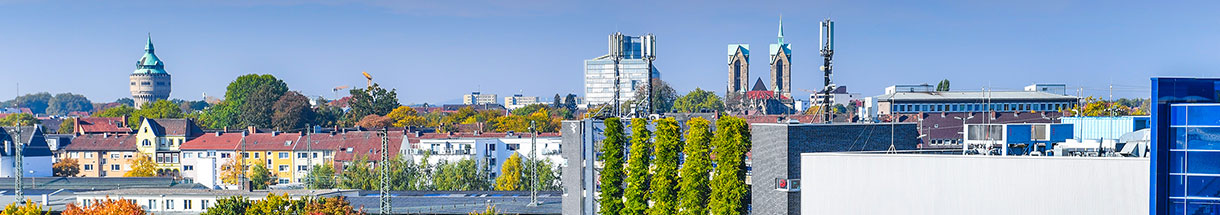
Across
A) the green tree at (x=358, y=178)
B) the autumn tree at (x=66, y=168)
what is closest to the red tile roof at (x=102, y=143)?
the autumn tree at (x=66, y=168)

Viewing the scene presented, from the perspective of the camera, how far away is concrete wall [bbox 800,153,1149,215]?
3045cm

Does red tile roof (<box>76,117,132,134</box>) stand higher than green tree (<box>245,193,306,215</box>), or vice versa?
red tile roof (<box>76,117,132,134</box>)

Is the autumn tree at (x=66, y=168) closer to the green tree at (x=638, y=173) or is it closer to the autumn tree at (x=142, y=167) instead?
the autumn tree at (x=142, y=167)

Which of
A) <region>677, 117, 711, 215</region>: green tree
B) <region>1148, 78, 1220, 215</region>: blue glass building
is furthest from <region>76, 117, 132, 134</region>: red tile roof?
<region>1148, 78, 1220, 215</region>: blue glass building

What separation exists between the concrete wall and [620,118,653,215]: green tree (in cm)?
1133

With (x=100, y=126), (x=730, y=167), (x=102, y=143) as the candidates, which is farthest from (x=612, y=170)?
(x=100, y=126)

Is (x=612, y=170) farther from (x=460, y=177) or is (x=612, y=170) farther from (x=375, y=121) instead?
(x=375, y=121)

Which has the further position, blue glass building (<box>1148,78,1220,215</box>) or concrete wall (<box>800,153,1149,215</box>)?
concrete wall (<box>800,153,1149,215</box>)

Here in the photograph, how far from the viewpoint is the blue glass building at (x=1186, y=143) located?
28781mm

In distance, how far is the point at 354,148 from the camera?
11194 centimetres

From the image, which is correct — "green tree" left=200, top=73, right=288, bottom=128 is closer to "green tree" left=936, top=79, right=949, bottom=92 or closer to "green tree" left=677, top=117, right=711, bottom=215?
"green tree" left=936, top=79, right=949, bottom=92

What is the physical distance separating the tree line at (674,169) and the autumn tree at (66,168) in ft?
271

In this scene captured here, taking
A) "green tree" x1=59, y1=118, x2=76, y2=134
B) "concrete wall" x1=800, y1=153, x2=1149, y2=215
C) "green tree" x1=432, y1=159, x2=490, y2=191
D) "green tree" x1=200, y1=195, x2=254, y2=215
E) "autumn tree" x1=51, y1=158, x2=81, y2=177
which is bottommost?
"autumn tree" x1=51, y1=158, x2=81, y2=177

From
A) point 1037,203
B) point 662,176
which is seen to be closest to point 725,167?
point 662,176
